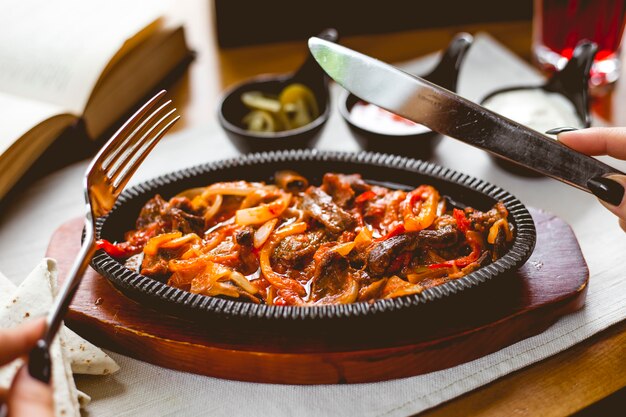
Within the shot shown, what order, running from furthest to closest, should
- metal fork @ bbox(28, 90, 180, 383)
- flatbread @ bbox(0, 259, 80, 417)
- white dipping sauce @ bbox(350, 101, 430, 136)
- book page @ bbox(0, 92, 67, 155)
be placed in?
1. white dipping sauce @ bbox(350, 101, 430, 136)
2. book page @ bbox(0, 92, 67, 155)
3. flatbread @ bbox(0, 259, 80, 417)
4. metal fork @ bbox(28, 90, 180, 383)

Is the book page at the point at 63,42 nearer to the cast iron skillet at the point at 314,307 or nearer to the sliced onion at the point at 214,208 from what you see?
the cast iron skillet at the point at 314,307

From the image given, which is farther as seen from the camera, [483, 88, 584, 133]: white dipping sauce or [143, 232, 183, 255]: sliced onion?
[483, 88, 584, 133]: white dipping sauce

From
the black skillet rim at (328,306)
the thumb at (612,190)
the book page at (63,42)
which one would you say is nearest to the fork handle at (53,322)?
A: the black skillet rim at (328,306)

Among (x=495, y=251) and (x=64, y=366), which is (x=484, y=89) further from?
(x=64, y=366)


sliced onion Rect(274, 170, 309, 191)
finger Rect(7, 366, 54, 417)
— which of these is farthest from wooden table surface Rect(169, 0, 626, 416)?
finger Rect(7, 366, 54, 417)

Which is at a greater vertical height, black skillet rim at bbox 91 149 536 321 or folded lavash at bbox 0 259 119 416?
black skillet rim at bbox 91 149 536 321

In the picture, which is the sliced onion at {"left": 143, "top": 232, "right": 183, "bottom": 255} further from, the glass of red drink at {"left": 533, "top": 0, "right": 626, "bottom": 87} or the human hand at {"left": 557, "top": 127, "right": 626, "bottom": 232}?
the glass of red drink at {"left": 533, "top": 0, "right": 626, "bottom": 87}
